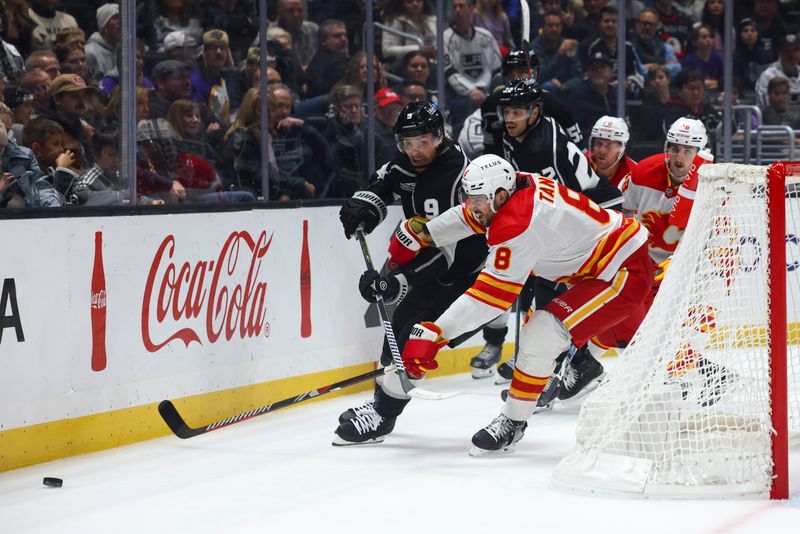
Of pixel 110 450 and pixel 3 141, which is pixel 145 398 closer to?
pixel 110 450

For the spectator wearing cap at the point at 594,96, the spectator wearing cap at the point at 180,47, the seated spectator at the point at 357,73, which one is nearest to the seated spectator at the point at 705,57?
the spectator wearing cap at the point at 594,96

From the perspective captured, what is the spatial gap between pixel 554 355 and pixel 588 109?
3.69 m

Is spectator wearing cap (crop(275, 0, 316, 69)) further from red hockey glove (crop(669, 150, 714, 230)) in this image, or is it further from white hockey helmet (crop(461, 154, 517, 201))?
white hockey helmet (crop(461, 154, 517, 201))

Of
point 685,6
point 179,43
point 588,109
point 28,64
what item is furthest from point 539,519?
point 685,6

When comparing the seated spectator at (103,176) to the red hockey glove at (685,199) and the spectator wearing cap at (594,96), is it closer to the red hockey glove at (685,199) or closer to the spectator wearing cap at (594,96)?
the red hockey glove at (685,199)

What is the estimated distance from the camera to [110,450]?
14.7ft

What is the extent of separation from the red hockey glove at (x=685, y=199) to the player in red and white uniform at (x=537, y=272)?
81 centimetres

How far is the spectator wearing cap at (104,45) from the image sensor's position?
16.4 feet

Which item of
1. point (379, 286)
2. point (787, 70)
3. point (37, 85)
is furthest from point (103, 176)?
point (787, 70)

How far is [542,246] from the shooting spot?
3.98 metres

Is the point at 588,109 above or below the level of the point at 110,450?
above

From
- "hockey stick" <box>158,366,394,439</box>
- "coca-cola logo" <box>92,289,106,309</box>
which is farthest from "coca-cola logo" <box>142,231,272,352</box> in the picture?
"hockey stick" <box>158,366,394,439</box>

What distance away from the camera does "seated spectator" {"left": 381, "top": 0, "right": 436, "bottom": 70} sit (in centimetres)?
671

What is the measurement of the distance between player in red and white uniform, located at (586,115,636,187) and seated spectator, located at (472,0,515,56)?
2.17m
